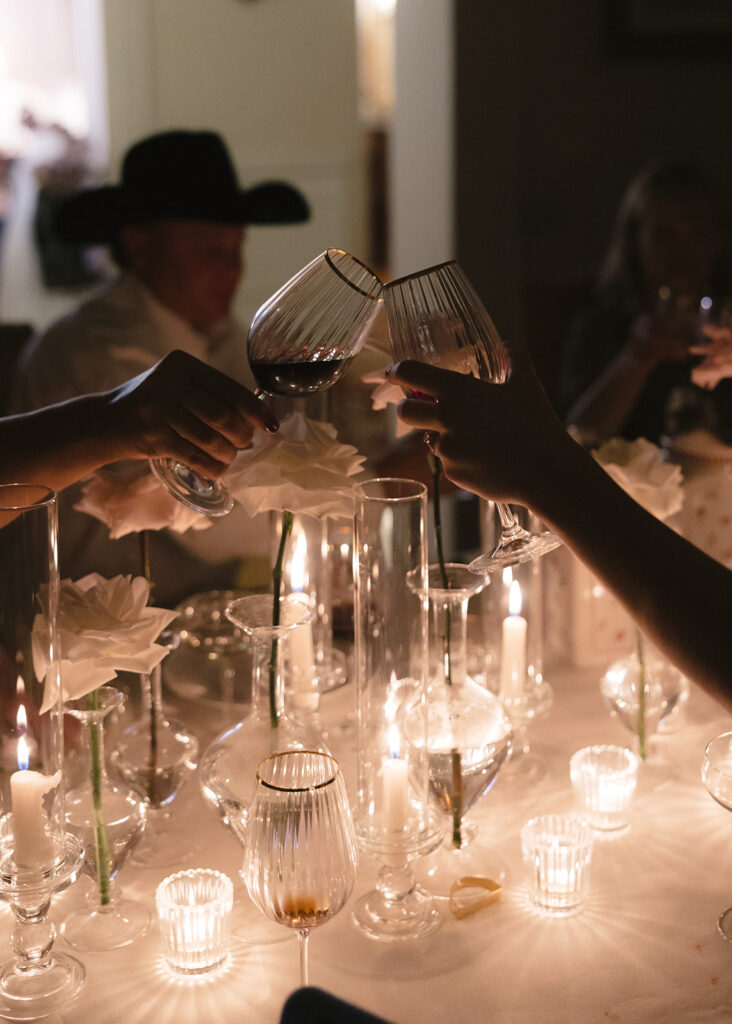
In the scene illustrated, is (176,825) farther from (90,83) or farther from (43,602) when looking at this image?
(90,83)

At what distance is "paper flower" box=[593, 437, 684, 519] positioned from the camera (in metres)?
1.16

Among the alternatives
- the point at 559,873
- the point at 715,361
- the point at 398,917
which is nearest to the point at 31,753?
the point at 398,917

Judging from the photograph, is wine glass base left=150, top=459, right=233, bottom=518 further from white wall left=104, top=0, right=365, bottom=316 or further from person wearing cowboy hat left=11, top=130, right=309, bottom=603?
white wall left=104, top=0, right=365, bottom=316

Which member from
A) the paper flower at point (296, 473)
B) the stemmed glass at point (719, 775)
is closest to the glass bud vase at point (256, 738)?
the paper flower at point (296, 473)

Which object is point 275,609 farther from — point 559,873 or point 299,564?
point 559,873

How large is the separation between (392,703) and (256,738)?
Result: 0.39 feet

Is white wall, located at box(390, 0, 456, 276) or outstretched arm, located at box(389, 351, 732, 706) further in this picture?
white wall, located at box(390, 0, 456, 276)

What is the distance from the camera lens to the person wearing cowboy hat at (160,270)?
1983 millimetres

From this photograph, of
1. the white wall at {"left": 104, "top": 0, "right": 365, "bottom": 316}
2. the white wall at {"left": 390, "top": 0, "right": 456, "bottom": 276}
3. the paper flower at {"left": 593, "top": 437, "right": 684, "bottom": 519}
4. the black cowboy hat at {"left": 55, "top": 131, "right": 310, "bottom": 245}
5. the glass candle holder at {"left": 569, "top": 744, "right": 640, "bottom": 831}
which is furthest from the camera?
the white wall at {"left": 104, "top": 0, "right": 365, "bottom": 316}

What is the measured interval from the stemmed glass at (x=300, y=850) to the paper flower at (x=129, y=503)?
33 cm

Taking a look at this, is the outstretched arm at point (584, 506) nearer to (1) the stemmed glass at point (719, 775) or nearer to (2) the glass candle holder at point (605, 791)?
(1) the stemmed glass at point (719, 775)

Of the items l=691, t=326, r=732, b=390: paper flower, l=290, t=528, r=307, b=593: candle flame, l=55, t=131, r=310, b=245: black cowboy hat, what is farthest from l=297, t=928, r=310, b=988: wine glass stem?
l=55, t=131, r=310, b=245: black cowboy hat

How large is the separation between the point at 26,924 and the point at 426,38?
3.20 metres

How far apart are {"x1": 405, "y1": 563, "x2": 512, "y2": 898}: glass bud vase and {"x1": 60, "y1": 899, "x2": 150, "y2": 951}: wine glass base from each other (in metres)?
0.25
